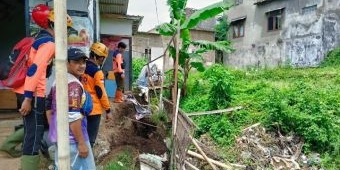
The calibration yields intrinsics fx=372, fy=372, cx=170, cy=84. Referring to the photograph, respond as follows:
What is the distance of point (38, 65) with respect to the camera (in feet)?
10.7

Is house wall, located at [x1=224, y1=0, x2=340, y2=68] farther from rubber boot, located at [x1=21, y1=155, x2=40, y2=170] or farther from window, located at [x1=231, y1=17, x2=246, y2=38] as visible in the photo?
rubber boot, located at [x1=21, y1=155, x2=40, y2=170]

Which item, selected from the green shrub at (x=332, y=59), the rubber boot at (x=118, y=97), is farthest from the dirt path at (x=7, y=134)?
the green shrub at (x=332, y=59)

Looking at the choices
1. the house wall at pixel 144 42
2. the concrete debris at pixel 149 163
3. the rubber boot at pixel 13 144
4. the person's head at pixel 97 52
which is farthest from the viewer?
the house wall at pixel 144 42

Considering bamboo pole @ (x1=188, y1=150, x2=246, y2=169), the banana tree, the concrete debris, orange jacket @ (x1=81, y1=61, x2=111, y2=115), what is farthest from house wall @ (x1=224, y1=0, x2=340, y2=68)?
orange jacket @ (x1=81, y1=61, x2=111, y2=115)

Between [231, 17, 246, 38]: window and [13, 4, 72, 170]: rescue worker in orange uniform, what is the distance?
2494cm

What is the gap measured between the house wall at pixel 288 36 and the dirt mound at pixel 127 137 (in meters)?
15.9

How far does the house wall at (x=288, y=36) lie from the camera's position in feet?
66.8

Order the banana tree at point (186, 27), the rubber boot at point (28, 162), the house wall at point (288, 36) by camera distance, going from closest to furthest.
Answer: the rubber boot at point (28, 162) → the banana tree at point (186, 27) → the house wall at point (288, 36)

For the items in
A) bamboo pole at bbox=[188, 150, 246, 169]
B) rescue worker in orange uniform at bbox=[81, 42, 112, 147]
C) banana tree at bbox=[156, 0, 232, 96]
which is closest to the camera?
rescue worker in orange uniform at bbox=[81, 42, 112, 147]

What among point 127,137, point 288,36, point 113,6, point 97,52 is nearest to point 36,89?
point 97,52

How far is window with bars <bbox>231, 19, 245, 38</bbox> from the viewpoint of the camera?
2757 centimetres

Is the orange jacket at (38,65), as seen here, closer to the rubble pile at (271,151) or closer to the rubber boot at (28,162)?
the rubber boot at (28,162)

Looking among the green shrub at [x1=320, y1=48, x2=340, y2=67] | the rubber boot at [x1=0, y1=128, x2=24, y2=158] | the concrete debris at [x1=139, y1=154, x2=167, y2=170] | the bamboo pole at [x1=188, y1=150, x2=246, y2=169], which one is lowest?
the bamboo pole at [x1=188, y1=150, x2=246, y2=169]

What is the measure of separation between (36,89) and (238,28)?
26038mm
